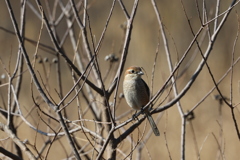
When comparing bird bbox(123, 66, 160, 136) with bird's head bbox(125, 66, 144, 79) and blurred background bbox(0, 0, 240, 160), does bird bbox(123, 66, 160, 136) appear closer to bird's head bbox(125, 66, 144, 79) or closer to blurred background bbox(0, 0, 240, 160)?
bird's head bbox(125, 66, 144, 79)

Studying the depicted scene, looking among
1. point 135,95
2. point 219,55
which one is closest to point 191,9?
point 219,55

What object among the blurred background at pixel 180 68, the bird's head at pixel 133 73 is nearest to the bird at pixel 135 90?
the bird's head at pixel 133 73

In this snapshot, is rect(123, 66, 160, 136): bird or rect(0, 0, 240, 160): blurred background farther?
rect(0, 0, 240, 160): blurred background

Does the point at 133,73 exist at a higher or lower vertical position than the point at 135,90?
higher

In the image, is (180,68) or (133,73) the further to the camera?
(180,68)

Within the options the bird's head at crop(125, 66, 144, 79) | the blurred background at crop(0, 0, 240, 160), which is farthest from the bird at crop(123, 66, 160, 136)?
the blurred background at crop(0, 0, 240, 160)

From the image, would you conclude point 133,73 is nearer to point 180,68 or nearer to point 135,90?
point 135,90

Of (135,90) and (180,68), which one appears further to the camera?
Answer: (180,68)

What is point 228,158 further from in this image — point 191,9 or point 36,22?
point 36,22

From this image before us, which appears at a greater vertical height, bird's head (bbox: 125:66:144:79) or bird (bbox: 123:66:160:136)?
bird's head (bbox: 125:66:144:79)

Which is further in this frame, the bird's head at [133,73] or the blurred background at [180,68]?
the blurred background at [180,68]

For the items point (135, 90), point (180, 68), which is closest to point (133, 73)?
point (135, 90)

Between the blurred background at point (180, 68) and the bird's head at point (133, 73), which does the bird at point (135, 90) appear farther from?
the blurred background at point (180, 68)

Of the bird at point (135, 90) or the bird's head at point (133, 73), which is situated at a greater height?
the bird's head at point (133, 73)
